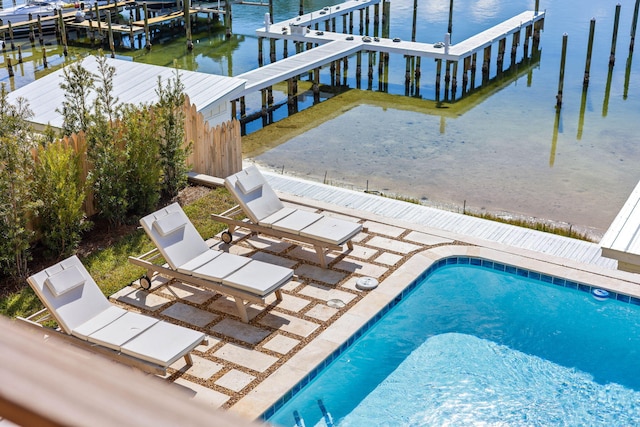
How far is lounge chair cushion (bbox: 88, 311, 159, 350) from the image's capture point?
7.48 m

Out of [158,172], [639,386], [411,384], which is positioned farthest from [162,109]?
[639,386]

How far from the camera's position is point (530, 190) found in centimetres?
1595

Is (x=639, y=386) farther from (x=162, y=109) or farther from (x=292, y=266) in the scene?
(x=162, y=109)

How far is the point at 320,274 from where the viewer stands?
388 inches

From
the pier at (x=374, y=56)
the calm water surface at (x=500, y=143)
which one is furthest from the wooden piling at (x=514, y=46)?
the calm water surface at (x=500, y=143)

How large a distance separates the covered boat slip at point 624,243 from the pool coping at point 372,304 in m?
1.66

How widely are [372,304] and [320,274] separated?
100cm

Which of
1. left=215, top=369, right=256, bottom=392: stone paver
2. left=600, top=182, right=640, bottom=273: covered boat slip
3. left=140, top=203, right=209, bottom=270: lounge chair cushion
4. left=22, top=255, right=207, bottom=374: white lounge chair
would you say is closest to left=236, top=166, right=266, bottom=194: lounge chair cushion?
left=140, top=203, right=209, bottom=270: lounge chair cushion

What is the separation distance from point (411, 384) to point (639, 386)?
7.83 ft

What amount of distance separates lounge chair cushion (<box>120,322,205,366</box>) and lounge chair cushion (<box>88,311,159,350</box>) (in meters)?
0.06

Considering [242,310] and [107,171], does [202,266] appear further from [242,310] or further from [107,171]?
[107,171]

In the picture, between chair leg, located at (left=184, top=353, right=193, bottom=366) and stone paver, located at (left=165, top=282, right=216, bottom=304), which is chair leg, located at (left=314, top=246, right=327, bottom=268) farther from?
chair leg, located at (left=184, top=353, right=193, bottom=366)

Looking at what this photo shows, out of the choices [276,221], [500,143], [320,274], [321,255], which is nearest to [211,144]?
[276,221]

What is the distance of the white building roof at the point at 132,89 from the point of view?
14.6 metres
